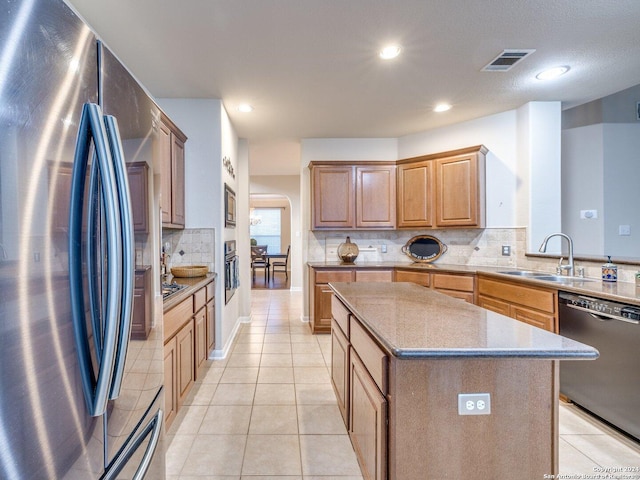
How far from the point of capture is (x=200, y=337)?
2.54 meters

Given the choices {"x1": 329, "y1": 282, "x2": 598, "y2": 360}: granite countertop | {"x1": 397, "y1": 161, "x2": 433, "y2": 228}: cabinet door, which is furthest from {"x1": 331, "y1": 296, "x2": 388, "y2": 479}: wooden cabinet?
{"x1": 397, "y1": 161, "x2": 433, "y2": 228}: cabinet door

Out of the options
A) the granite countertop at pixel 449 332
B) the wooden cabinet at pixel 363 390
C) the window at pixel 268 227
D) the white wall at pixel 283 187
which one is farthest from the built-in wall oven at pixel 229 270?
the window at pixel 268 227

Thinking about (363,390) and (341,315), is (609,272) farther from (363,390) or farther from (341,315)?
(363,390)

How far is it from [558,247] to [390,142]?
2422mm

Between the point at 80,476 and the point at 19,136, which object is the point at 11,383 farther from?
the point at 19,136

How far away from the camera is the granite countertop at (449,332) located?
0.97 m

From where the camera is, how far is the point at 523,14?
2.00 meters

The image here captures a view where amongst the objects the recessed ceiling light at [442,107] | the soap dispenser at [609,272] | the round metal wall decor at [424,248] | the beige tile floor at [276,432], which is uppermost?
the recessed ceiling light at [442,107]

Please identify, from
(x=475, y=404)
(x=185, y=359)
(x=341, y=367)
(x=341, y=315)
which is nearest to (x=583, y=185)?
(x=341, y=315)

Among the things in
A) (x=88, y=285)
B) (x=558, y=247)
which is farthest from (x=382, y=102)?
(x=88, y=285)

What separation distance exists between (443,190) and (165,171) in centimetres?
302

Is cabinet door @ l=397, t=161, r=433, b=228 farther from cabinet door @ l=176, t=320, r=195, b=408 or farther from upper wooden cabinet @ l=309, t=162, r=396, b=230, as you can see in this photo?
cabinet door @ l=176, t=320, r=195, b=408

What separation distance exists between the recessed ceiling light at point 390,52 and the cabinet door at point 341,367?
2.05 meters

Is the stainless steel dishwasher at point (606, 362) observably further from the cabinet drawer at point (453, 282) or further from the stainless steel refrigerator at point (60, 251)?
the stainless steel refrigerator at point (60, 251)
